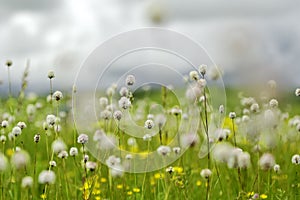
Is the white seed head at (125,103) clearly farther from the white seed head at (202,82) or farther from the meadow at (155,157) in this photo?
Answer: the white seed head at (202,82)

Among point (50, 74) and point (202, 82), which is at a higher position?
point (50, 74)

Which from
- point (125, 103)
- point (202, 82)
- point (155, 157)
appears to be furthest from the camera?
point (155, 157)

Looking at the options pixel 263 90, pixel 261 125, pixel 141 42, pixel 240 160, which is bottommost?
pixel 240 160

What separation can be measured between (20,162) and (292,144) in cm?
348

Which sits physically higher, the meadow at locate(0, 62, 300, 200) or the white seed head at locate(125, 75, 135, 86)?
the white seed head at locate(125, 75, 135, 86)

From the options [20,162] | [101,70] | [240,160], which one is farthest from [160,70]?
[20,162]

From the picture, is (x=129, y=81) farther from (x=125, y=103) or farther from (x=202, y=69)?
(x=202, y=69)

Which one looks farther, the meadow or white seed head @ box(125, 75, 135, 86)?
white seed head @ box(125, 75, 135, 86)

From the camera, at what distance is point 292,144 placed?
16.1 feet

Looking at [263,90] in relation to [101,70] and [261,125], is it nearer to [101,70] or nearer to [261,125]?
[261,125]

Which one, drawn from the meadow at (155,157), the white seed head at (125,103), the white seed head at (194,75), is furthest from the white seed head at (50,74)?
the white seed head at (194,75)

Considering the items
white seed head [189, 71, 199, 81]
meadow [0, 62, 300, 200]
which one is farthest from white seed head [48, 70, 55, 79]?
white seed head [189, 71, 199, 81]

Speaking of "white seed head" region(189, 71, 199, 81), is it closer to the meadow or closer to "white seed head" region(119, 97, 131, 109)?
the meadow

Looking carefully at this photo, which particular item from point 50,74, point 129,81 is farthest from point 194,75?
point 50,74
